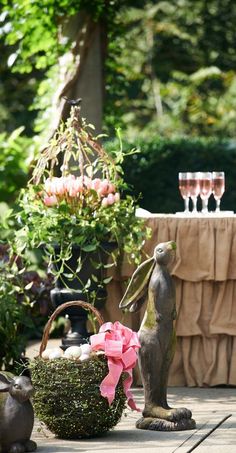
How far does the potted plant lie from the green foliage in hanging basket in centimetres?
105

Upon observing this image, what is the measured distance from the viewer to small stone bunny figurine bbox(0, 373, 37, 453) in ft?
16.6

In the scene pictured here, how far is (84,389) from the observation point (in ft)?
17.5

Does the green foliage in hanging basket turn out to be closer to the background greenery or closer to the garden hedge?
the background greenery

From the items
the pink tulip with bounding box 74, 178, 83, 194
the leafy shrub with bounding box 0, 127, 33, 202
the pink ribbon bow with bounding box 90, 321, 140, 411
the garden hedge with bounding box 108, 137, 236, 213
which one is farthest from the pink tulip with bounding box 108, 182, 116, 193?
the garden hedge with bounding box 108, 137, 236, 213

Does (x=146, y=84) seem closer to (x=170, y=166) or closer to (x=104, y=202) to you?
(x=170, y=166)

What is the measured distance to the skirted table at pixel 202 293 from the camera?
270 inches

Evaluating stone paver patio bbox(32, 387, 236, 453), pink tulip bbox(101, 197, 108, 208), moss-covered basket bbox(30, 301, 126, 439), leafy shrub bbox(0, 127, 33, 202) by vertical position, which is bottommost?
stone paver patio bbox(32, 387, 236, 453)

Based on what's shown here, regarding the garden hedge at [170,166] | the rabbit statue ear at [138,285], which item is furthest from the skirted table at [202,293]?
the garden hedge at [170,166]

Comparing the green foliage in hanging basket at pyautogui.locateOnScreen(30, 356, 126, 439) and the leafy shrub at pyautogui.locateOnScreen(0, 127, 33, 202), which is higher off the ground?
the leafy shrub at pyautogui.locateOnScreen(0, 127, 33, 202)

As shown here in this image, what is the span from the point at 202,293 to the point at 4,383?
2072mm

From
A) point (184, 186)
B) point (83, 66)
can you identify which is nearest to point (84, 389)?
point (184, 186)

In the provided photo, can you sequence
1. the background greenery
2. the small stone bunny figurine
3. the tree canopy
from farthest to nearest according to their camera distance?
1. the tree canopy
2. the background greenery
3. the small stone bunny figurine

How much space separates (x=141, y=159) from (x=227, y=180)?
0.99 metres

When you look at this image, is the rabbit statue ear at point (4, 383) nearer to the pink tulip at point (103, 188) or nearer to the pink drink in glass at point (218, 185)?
the pink tulip at point (103, 188)
